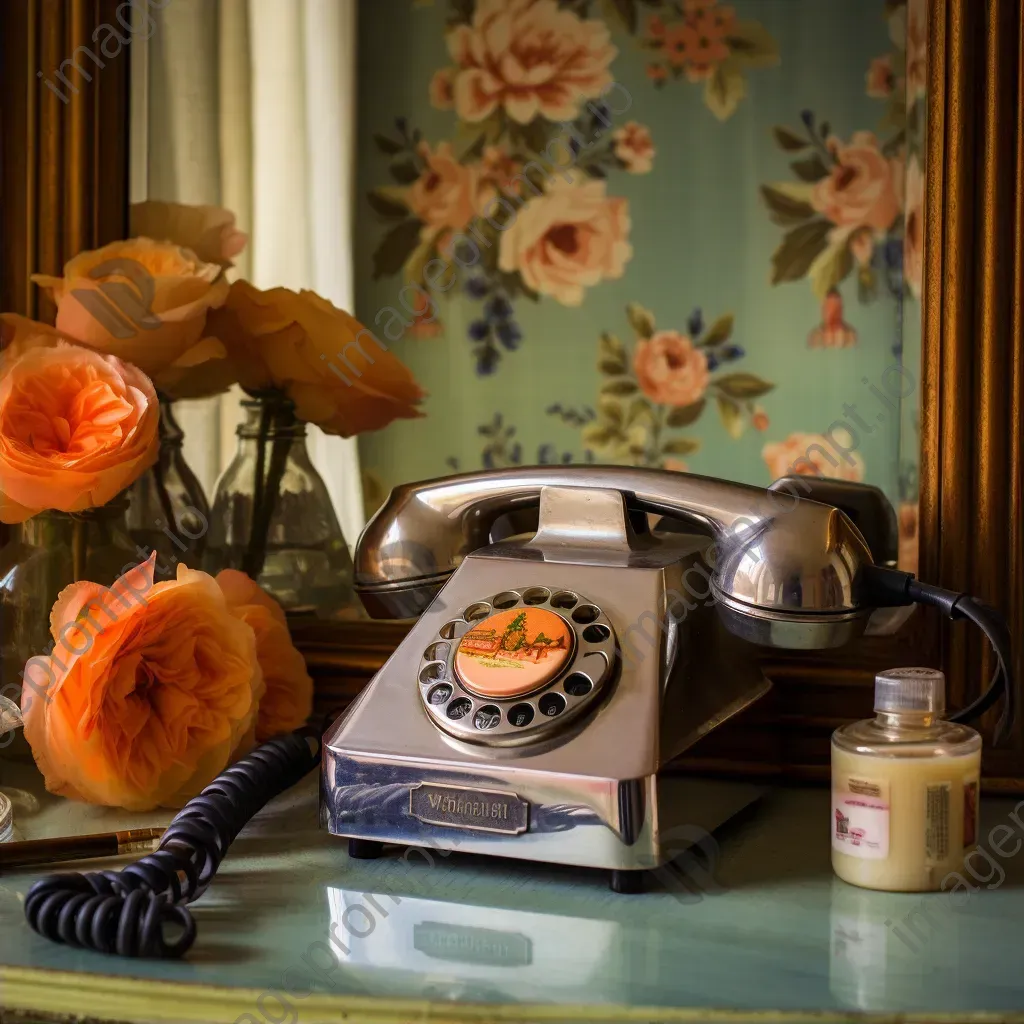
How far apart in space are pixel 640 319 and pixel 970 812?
1.46 feet

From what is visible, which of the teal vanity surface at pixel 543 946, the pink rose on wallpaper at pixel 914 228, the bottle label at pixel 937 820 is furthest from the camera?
the pink rose on wallpaper at pixel 914 228

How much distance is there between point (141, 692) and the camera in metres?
0.83

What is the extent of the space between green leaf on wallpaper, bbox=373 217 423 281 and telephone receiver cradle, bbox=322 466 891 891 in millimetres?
255

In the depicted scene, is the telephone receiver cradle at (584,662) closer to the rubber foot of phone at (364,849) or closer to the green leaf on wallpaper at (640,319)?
the rubber foot of phone at (364,849)

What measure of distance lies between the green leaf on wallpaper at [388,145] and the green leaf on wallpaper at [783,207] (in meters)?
0.29

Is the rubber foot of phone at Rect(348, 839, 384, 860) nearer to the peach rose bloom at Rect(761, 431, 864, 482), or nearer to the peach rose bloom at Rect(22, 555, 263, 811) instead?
the peach rose bloom at Rect(22, 555, 263, 811)

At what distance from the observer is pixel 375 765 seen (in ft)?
2.37

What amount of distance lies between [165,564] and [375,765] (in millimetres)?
375

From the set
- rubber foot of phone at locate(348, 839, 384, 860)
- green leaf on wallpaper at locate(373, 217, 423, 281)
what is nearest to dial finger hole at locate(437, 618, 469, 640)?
rubber foot of phone at locate(348, 839, 384, 860)

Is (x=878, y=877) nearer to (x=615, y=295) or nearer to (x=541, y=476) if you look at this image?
(x=541, y=476)

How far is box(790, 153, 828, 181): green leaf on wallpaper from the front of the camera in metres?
0.94

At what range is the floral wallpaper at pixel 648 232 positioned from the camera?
927 mm

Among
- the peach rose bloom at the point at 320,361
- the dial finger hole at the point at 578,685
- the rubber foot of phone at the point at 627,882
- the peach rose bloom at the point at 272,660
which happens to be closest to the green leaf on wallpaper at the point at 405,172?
the peach rose bloom at the point at 320,361


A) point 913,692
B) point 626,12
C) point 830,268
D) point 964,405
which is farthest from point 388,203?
point 913,692
